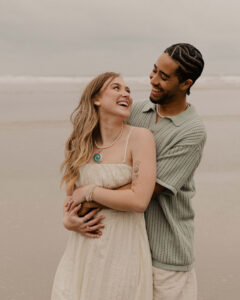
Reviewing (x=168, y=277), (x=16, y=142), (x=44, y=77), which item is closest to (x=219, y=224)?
(x=168, y=277)

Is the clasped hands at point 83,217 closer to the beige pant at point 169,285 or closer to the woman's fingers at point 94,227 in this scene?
the woman's fingers at point 94,227

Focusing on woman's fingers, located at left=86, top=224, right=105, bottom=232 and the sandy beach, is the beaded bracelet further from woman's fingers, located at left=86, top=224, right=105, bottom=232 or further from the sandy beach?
the sandy beach

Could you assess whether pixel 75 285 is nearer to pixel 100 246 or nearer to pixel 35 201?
pixel 100 246

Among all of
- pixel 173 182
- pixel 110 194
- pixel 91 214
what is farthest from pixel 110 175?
pixel 173 182

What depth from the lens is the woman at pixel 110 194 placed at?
8.15 ft

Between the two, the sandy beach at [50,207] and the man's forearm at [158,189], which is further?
the sandy beach at [50,207]

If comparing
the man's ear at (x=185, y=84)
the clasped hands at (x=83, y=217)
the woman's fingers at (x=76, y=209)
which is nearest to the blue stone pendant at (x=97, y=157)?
the clasped hands at (x=83, y=217)

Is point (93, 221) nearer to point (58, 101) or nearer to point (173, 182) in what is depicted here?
point (173, 182)

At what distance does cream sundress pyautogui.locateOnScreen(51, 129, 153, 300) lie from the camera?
8.41ft

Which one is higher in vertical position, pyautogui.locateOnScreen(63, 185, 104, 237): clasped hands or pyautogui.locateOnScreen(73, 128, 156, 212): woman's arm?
pyautogui.locateOnScreen(73, 128, 156, 212): woman's arm

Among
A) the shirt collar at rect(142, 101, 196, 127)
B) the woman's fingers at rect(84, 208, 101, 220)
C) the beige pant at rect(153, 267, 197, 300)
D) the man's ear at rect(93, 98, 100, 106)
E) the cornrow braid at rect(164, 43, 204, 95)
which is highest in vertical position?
the cornrow braid at rect(164, 43, 204, 95)

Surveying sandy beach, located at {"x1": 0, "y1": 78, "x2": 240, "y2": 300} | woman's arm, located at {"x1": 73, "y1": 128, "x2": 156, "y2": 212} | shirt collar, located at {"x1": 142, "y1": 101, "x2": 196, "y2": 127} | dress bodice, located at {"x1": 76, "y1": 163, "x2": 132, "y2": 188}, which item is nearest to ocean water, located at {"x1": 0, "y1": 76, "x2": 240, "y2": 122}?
sandy beach, located at {"x1": 0, "y1": 78, "x2": 240, "y2": 300}

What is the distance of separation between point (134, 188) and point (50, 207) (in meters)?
3.53

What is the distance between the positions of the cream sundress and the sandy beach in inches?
70.9
